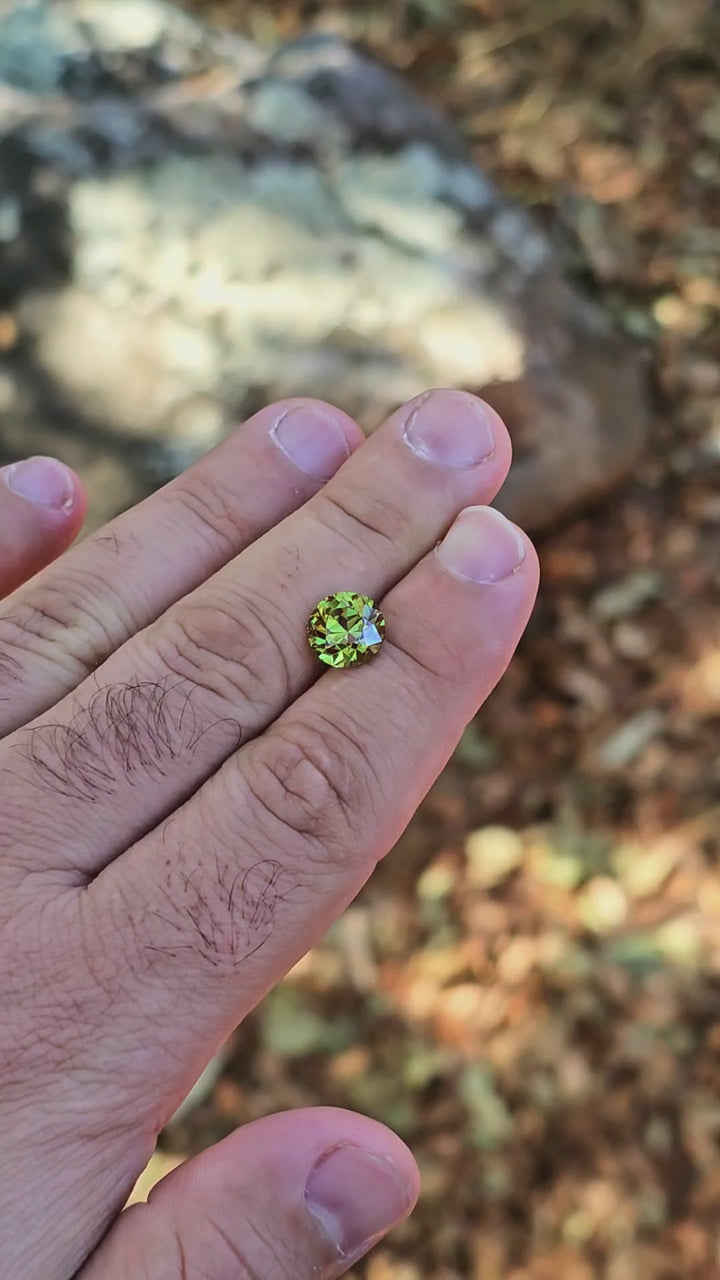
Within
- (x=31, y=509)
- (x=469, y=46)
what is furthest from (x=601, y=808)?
(x=469, y=46)

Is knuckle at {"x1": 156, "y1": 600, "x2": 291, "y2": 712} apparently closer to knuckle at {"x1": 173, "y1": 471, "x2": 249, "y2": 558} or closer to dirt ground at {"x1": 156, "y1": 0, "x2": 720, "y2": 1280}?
knuckle at {"x1": 173, "y1": 471, "x2": 249, "y2": 558}

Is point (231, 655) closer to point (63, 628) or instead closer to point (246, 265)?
point (63, 628)

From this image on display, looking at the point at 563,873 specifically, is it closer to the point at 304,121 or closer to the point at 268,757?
the point at 268,757

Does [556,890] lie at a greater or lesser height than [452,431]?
lesser

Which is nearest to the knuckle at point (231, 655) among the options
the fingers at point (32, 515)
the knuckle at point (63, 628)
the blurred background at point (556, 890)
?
the knuckle at point (63, 628)

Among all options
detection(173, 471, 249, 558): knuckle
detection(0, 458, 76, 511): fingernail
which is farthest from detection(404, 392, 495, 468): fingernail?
detection(0, 458, 76, 511): fingernail

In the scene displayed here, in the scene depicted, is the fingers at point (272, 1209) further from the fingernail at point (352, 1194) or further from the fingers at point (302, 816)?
the fingers at point (302, 816)

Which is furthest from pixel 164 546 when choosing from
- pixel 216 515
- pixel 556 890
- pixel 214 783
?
pixel 556 890
